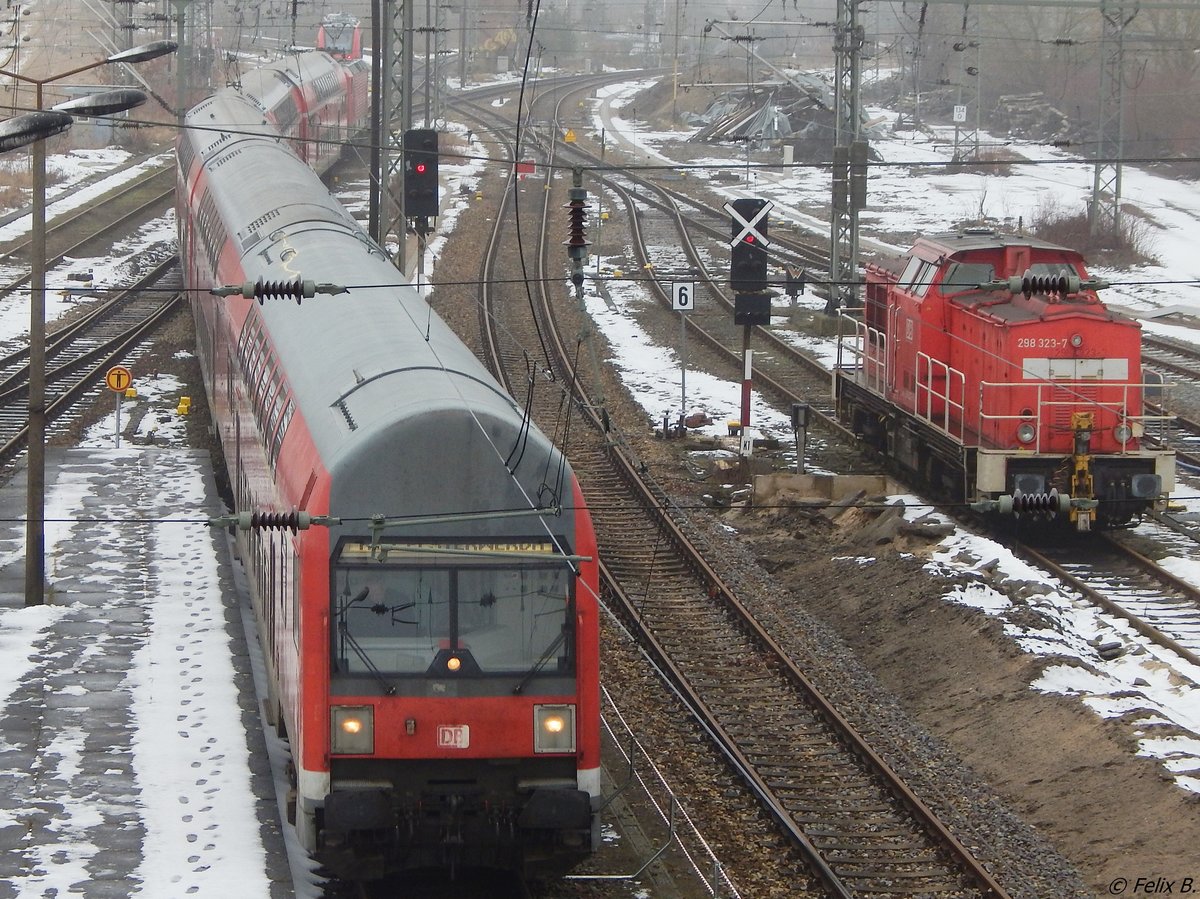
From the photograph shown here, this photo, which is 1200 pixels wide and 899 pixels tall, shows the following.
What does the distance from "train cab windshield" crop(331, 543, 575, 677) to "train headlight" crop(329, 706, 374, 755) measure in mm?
237

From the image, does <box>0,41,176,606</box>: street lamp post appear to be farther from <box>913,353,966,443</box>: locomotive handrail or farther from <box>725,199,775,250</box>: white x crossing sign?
<box>913,353,966,443</box>: locomotive handrail

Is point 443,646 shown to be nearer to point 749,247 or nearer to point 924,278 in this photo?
point 749,247

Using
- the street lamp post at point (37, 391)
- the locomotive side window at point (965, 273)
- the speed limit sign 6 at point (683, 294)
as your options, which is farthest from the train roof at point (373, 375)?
the locomotive side window at point (965, 273)

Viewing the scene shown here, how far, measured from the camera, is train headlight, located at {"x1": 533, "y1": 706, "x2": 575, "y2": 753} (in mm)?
10406

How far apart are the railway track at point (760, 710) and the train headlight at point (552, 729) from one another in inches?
76.6

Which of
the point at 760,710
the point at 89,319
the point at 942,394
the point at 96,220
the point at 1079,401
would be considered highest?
the point at 96,220

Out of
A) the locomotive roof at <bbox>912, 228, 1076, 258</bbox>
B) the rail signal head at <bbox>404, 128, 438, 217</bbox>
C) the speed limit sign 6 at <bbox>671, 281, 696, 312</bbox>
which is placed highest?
the rail signal head at <bbox>404, 128, 438, 217</bbox>

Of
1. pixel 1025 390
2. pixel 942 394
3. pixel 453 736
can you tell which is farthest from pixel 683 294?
pixel 453 736

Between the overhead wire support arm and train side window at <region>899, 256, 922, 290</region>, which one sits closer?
the overhead wire support arm

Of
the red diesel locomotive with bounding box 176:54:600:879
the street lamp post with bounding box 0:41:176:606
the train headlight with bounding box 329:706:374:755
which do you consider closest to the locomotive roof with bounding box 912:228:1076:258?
→ the street lamp post with bounding box 0:41:176:606

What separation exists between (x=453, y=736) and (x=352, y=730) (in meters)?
0.62

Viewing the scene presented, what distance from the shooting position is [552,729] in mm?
10430

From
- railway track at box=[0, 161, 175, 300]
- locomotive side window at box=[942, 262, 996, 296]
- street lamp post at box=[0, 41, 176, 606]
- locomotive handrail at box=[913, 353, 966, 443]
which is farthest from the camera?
railway track at box=[0, 161, 175, 300]

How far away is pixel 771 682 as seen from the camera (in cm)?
1584
